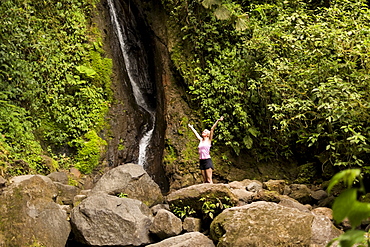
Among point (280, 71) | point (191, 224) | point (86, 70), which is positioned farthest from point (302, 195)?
point (86, 70)

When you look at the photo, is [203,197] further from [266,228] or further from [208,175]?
[208,175]

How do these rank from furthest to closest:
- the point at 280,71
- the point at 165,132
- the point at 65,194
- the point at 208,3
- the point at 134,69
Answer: the point at 134,69, the point at 165,132, the point at 208,3, the point at 280,71, the point at 65,194

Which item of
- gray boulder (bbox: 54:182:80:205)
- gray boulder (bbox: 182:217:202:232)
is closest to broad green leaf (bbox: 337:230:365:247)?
gray boulder (bbox: 182:217:202:232)

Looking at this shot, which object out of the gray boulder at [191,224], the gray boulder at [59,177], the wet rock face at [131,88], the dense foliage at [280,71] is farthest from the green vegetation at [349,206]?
the wet rock face at [131,88]

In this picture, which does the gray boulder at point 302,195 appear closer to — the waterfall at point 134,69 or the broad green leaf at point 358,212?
the waterfall at point 134,69

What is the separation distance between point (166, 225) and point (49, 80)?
6492 millimetres

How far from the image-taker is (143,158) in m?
10.9

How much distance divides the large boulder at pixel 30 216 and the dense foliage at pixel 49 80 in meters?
1.87

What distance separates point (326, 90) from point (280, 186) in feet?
8.75

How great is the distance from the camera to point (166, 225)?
5.93m

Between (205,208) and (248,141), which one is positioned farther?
(248,141)

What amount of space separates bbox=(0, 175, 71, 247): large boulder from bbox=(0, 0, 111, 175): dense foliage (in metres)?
1.87

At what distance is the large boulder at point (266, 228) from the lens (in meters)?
5.05

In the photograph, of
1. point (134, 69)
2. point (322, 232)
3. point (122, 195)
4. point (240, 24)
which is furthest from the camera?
point (134, 69)
